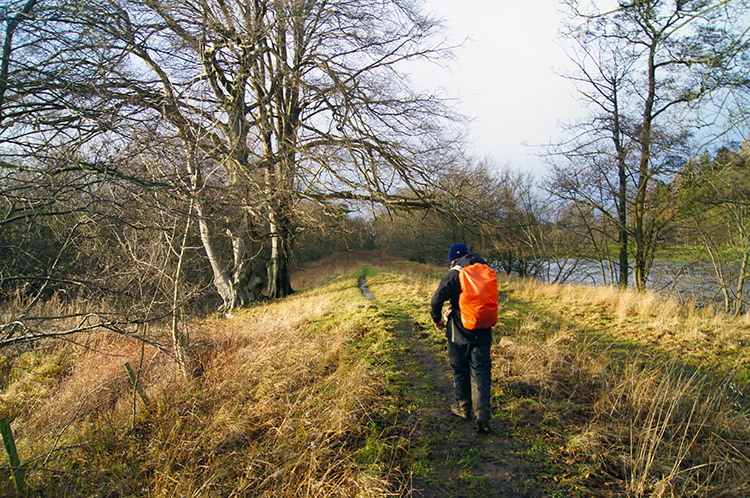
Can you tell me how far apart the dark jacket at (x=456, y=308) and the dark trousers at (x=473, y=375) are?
0.26ft

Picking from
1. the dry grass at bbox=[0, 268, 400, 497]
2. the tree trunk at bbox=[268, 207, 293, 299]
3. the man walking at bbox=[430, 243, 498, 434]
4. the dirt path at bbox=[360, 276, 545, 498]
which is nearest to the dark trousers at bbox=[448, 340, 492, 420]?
the man walking at bbox=[430, 243, 498, 434]

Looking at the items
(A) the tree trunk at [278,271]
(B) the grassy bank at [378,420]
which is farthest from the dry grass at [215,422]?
(A) the tree trunk at [278,271]

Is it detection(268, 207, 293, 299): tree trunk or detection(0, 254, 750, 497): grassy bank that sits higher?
detection(268, 207, 293, 299): tree trunk

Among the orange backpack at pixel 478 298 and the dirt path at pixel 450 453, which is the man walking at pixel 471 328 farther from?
the dirt path at pixel 450 453

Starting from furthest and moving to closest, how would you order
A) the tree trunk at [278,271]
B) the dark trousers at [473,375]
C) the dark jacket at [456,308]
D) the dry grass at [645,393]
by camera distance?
1. the tree trunk at [278,271]
2. the dark jacket at [456,308]
3. the dark trousers at [473,375]
4. the dry grass at [645,393]

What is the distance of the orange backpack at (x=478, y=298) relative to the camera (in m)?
4.01

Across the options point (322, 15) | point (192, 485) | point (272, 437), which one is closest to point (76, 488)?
point (192, 485)

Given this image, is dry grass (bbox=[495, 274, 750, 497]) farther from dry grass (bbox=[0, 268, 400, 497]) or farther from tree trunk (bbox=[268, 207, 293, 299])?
tree trunk (bbox=[268, 207, 293, 299])

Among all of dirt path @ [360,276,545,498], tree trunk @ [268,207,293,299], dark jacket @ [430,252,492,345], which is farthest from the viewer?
tree trunk @ [268,207,293,299]

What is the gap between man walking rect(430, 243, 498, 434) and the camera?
400 centimetres

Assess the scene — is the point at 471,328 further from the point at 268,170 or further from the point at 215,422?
the point at 268,170

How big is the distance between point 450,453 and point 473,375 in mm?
877

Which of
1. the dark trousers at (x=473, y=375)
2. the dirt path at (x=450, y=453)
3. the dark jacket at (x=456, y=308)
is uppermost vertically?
the dark jacket at (x=456, y=308)

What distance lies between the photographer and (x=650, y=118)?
13172 mm
